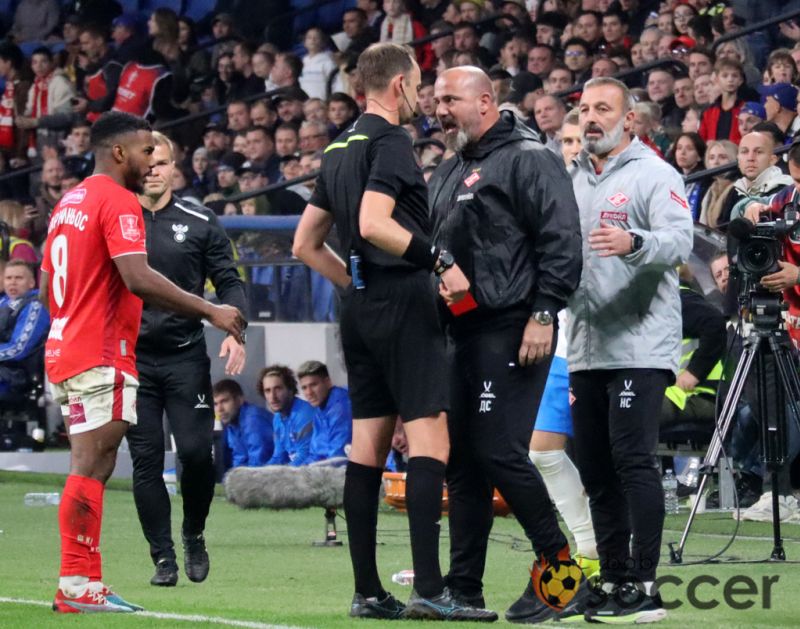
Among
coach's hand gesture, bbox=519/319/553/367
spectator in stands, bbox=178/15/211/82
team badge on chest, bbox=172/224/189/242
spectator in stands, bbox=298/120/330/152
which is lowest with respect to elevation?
coach's hand gesture, bbox=519/319/553/367

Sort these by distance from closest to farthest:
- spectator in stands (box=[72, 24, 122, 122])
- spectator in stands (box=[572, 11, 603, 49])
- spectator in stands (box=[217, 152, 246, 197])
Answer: spectator in stands (box=[572, 11, 603, 49]) < spectator in stands (box=[217, 152, 246, 197]) < spectator in stands (box=[72, 24, 122, 122])

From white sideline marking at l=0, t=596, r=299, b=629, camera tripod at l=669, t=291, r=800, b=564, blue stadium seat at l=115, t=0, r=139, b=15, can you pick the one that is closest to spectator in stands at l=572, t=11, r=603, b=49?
camera tripod at l=669, t=291, r=800, b=564

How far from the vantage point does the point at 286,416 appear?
1236cm

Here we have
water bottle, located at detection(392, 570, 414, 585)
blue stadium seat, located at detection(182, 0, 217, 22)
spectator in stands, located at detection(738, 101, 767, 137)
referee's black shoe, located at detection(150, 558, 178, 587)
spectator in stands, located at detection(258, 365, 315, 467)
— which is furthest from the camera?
blue stadium seat, located at detection(182, 0, 217, 22)

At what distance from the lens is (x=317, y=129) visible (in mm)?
17109

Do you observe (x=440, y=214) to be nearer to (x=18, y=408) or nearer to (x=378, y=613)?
(x=378, y=613)

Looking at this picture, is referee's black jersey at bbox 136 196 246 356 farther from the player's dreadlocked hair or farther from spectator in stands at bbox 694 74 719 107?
spectator in stands at bbox 694 74 719 107

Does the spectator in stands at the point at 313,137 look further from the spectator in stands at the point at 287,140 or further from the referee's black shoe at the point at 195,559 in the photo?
the referee's black shoe at the point at 195,559

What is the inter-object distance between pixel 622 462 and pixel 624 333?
483 mm

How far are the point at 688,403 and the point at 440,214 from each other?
443 centimetres

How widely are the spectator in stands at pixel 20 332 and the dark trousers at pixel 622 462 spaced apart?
28.8ft

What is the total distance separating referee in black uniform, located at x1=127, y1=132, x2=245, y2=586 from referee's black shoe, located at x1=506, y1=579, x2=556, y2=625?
2.04 m

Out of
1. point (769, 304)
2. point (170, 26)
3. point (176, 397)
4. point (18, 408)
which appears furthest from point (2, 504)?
point (170, 26)

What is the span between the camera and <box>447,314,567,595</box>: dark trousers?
600cm
